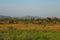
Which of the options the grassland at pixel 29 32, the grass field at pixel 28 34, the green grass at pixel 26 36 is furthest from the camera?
the grassland at pixel 29 32

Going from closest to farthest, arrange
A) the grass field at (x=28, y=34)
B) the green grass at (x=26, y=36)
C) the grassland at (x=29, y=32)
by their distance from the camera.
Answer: the green grass at (x=26, y=36) → the grass field at (x=28, y=34) → the grassland at (x=29, y=32)

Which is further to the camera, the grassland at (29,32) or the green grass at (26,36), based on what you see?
the grassland at (29,32)

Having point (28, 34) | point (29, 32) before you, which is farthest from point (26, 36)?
point (29, 32)

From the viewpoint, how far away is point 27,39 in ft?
55.7

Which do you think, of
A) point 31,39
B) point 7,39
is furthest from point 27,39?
point 7,39

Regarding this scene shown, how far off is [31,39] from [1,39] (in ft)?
8.01

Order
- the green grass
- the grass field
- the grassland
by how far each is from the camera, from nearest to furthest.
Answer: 1. the green grass
2. the grass field
3. the grassland

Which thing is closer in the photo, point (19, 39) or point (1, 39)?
point (1, 39)

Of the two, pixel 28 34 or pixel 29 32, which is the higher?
pixel 28 34

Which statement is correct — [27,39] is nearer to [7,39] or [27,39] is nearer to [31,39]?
[31,39]

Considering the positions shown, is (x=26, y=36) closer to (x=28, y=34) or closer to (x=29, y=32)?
(x=28, y=34)

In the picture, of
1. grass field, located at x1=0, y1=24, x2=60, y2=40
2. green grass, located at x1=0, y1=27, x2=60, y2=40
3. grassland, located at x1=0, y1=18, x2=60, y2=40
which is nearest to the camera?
green grass, located at x1=0, y1=27, x2=60, y2=40

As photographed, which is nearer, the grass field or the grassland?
the grass field

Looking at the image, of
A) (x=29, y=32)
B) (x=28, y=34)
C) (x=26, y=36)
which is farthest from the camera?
(x=29, y=32)
